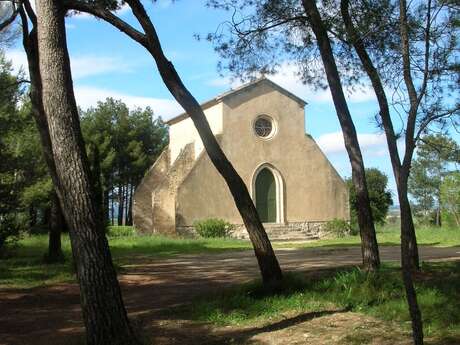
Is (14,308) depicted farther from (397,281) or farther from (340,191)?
(340,191)

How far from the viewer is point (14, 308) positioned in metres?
9.45

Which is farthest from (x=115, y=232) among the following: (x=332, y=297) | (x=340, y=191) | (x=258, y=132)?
(x=332, y=297)

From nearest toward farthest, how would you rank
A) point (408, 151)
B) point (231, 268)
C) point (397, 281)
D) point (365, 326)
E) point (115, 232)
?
point (408, 151) → point (365, 326) → point (397, 281) → point (231, 268) → point (115, 232)

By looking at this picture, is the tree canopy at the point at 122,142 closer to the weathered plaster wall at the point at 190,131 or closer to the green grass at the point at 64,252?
the weathered plaster wall at the point at 190,131

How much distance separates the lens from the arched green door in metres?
30.2

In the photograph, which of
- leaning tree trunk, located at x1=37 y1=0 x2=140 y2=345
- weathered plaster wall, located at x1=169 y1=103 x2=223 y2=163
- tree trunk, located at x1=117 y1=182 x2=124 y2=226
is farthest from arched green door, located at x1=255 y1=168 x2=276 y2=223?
leaning tree trunk, located at x1=37 y1=0 x2=140 y2=345

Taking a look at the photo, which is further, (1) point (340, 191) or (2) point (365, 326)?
(1) point (340, 191)

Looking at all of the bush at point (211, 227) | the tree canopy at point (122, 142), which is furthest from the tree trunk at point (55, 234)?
the tree canopy at point (122, 142)

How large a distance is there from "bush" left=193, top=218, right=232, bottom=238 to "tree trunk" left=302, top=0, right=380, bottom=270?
17820 mm

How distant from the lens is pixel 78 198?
19.7ft

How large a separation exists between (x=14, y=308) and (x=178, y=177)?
21030 millimetres

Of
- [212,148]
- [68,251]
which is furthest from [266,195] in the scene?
[212,148]

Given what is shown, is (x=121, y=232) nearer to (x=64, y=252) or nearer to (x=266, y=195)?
(x=266, y=195)

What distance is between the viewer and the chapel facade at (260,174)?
28.5 metres
